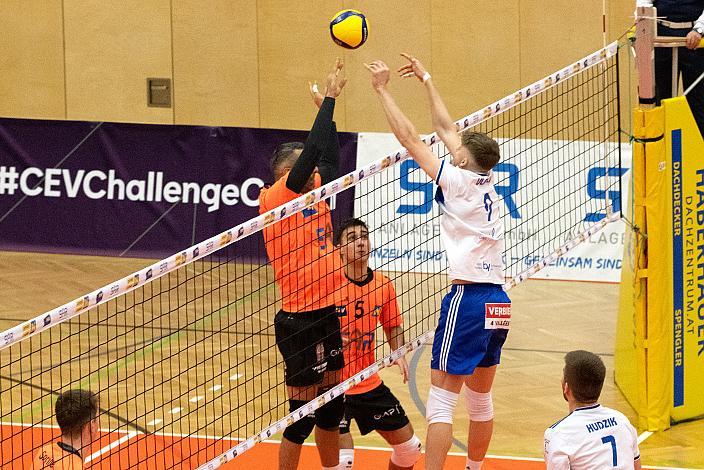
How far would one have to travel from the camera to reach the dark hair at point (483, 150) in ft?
22.3

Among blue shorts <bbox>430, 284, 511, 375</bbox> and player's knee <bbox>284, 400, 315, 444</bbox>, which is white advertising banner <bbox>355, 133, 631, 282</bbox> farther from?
blue shorts <bbox>430, 284, 511, 375</bbox>

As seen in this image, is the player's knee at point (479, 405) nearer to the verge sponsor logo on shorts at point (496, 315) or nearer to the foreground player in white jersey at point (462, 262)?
the foreground player in white jersey at point (462, 262)

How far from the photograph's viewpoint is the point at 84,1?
17172mm

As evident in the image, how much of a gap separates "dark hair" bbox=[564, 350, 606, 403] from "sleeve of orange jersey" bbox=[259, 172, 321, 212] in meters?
2.22

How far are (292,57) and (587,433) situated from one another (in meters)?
11.6

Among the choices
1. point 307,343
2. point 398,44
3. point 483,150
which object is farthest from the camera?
point 398,44

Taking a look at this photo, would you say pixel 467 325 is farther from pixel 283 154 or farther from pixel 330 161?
pixel 283 154

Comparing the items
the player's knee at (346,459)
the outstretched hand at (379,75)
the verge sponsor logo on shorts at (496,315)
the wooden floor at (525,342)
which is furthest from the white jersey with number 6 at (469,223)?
the wooden floor at (525,342)

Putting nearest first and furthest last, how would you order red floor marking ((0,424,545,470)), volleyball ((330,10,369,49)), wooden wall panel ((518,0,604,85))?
1. volleyball ((330,10,369,49))
2. red floor marking ((0,424,545,470))
3. wooden wall panel ((518,0,604,85))

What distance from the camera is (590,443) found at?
5.76m

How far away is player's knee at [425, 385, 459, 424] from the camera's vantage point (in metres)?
6.92

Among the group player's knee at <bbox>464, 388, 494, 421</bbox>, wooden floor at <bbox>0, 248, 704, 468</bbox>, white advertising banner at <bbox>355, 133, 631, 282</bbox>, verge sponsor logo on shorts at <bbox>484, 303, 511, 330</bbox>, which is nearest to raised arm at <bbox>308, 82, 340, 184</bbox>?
verge sponsor logo on shorts at <bbox>484, 303, 511, 330</bbox>

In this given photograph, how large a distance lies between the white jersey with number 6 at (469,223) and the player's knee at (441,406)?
0.67 metres

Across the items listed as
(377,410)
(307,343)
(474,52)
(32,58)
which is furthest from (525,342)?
(32,58)
